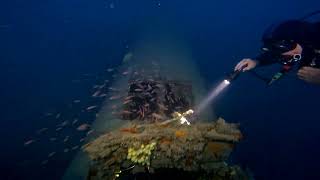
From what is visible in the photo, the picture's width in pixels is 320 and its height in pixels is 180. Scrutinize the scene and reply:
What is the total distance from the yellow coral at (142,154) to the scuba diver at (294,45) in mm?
3116

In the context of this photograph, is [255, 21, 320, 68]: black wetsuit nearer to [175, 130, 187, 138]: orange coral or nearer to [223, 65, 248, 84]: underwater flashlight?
[223, 65, 248, 84]: underwater flashlight

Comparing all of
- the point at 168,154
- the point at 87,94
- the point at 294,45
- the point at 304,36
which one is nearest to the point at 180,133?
the point at 168,154

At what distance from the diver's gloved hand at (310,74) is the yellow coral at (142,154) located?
3.33 m

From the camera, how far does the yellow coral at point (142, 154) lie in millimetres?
4766

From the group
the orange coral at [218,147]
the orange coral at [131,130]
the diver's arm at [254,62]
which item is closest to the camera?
the orange coral at [218,147]

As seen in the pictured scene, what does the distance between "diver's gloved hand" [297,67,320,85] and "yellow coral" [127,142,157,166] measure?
3.33 metres

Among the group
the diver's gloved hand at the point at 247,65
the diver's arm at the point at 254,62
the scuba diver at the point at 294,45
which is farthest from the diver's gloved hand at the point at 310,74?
the diver's gloved hand at the point at 247,65

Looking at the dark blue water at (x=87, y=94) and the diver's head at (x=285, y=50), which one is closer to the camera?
the diver's head at (x=285, y=50)

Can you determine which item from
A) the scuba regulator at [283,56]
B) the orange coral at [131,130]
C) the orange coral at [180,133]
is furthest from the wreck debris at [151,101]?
the orange coral at [180,133]

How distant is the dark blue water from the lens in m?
15.3

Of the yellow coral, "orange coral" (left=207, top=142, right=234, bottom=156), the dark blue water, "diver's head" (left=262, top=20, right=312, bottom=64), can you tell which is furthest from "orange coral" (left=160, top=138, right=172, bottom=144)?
the dark blue water

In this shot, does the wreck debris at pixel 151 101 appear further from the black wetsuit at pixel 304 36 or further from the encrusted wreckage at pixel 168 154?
the encrusted wreckage at pixel 168 154

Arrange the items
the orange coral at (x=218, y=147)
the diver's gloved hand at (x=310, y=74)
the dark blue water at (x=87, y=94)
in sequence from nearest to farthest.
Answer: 1. the orange coral at (x=218, y=147)
2. the diver's gloved hand at (x=310, y=74)
3. the dark blue water at (x=87, y=94)

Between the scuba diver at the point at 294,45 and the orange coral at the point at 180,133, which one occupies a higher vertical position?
the scuba diver at the point at 294,45
